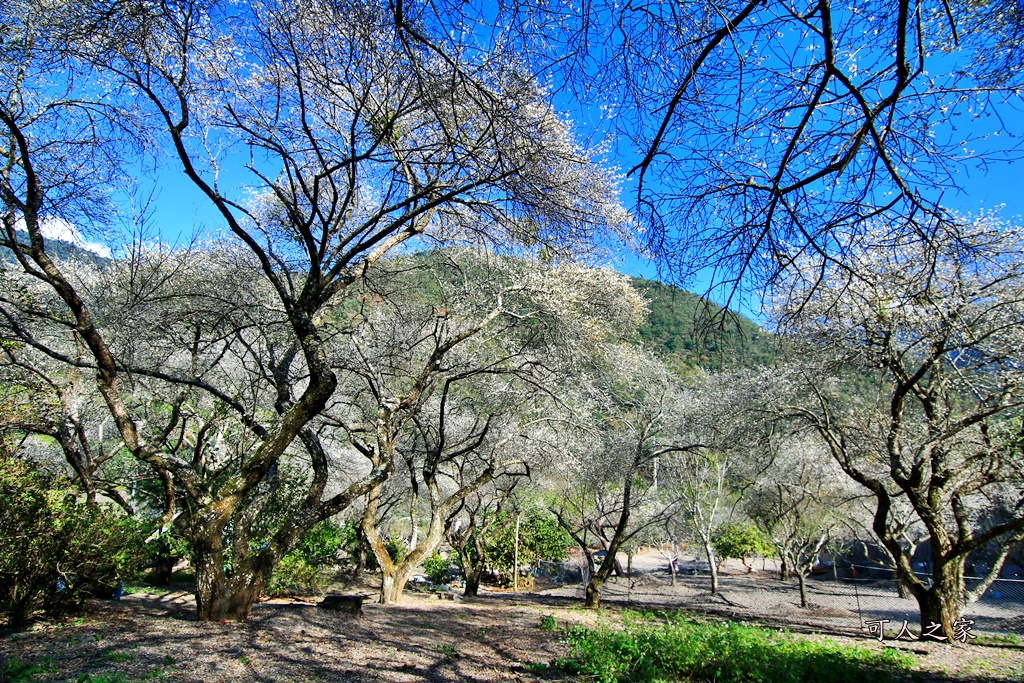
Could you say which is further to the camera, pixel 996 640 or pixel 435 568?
pixel 435 568

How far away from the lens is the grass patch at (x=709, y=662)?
5227 millimetres

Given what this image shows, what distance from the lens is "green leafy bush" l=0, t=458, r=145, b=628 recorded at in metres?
5.00

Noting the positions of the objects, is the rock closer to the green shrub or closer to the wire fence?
the wire fence

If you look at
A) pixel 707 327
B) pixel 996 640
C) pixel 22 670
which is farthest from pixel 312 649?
pixel 996 640

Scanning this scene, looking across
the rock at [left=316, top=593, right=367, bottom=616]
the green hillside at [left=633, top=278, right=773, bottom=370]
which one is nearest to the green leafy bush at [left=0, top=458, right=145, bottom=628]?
the rock at [left=316, top=593, right=367, bottom=616]

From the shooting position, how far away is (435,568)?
1953 centimetres

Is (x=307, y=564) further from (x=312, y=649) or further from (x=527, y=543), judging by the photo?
(x=527, y=543)

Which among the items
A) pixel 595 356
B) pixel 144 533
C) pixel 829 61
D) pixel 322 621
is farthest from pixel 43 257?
pixel 595 356

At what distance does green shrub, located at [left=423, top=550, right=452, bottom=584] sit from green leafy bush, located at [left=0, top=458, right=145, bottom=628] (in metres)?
13.8

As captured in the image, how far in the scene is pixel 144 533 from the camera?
7.05m

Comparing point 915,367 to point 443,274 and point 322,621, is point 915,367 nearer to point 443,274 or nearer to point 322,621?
point 443,274

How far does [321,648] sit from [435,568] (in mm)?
14773

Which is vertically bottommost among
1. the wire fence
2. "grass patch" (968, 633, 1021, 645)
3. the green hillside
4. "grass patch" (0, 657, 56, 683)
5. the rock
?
the wire fence

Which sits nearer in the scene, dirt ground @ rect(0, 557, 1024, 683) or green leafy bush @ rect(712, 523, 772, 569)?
dirt ground @ rect(0, 557, 1024, 683)
